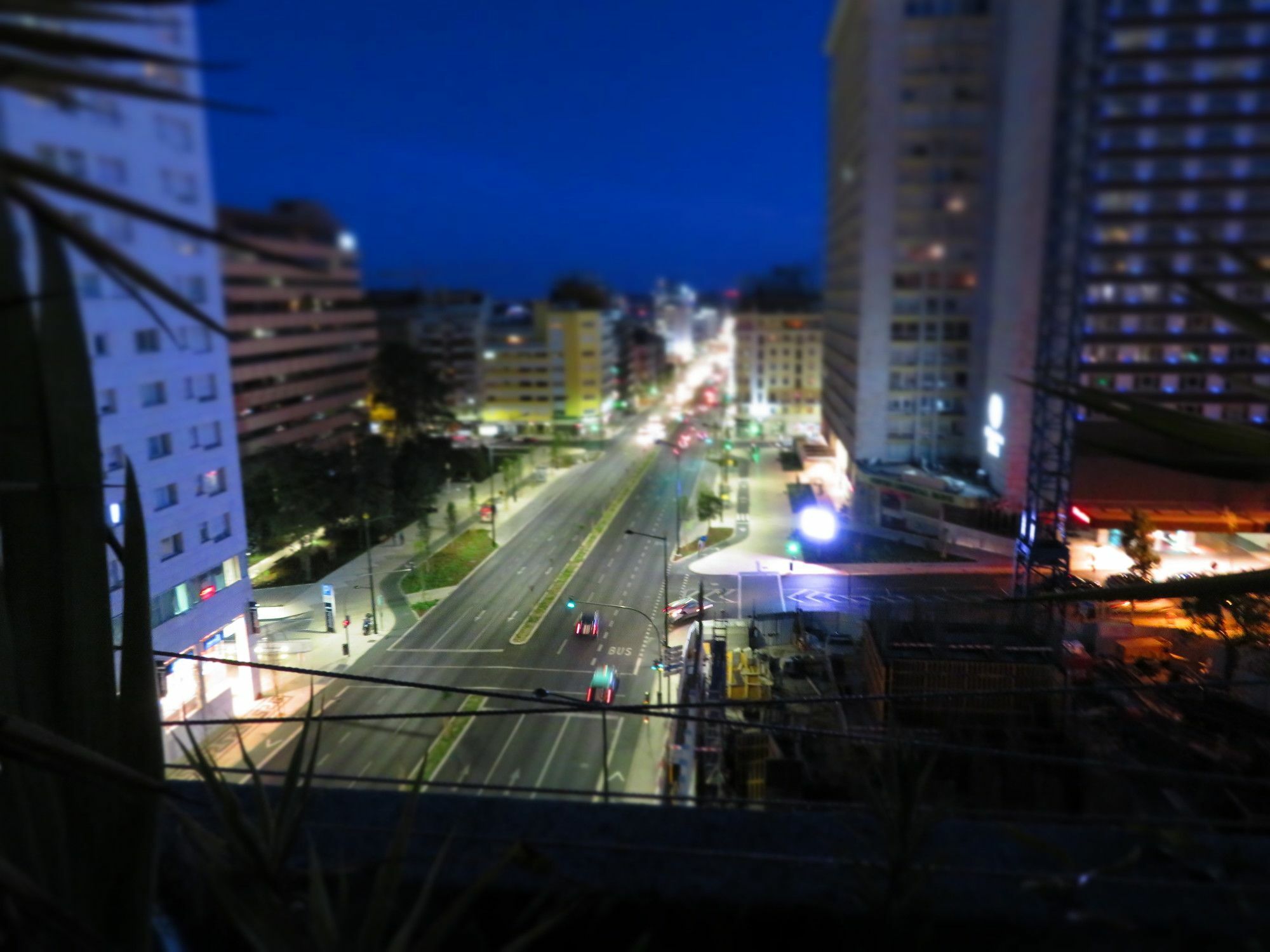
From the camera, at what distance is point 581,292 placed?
3172cm

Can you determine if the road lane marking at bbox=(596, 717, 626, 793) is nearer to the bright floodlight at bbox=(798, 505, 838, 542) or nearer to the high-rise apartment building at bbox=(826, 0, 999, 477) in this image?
the bright floodlight at bbox=(798, 505, 838, 542)

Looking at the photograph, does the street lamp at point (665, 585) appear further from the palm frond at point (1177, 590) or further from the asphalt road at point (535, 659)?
the palm frond at point (1177, 590)

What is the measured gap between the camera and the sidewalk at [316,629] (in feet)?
16.7

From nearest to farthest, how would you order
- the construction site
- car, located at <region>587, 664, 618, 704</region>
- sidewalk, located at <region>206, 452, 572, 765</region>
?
1. the construction site
2. sidewalk, located at <region>206, 452, 572, 765</region>
3. car, located at <region>587, 664, 618, 704</region>

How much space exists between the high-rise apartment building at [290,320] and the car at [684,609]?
3589 millimetres

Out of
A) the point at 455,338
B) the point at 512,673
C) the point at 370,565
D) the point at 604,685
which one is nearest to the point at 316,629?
the point at 370,565

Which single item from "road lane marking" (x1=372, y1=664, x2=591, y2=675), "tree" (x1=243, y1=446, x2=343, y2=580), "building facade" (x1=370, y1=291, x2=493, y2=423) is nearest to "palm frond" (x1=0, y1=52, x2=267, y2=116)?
"tree" (x1=243, y1=446, x2=343, y2=580)

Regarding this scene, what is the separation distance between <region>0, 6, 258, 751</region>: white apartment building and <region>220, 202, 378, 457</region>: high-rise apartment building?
141 millimetres

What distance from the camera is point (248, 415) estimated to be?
403cm

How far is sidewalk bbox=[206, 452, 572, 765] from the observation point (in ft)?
16.7

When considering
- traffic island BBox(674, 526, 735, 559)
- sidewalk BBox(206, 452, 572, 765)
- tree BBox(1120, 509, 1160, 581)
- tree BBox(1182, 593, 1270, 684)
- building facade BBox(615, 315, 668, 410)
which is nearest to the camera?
sidewalk BBox(206, 452, 572, 765)

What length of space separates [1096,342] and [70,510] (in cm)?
1339

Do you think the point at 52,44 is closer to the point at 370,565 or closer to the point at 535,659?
the point at 535,659

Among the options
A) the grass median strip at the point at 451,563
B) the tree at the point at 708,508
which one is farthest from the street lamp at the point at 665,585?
the tree at the point at 708,508
